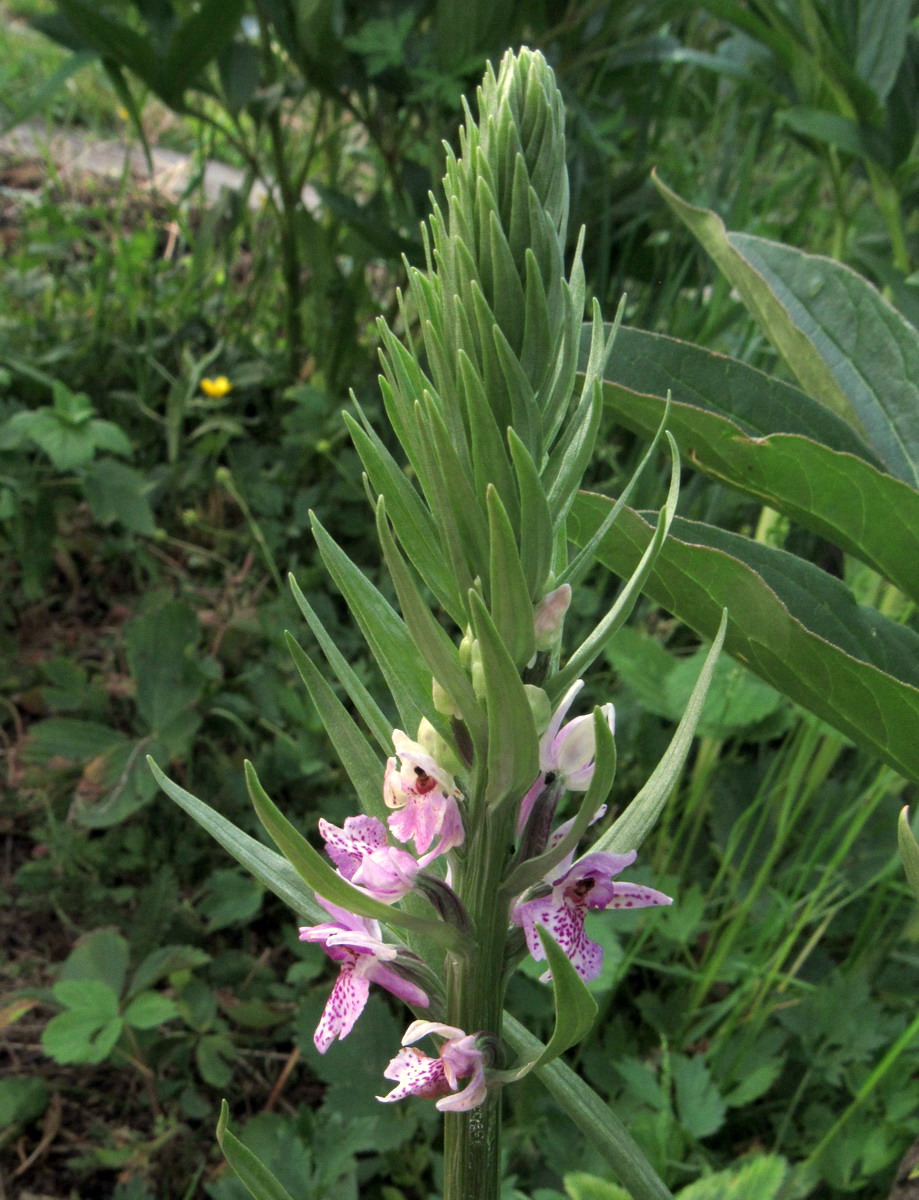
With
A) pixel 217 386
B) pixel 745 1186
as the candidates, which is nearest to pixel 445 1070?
pixel 745 1186

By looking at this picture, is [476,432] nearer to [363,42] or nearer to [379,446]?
[379,446]

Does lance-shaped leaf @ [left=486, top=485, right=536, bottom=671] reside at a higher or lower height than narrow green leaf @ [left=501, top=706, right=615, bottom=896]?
higher

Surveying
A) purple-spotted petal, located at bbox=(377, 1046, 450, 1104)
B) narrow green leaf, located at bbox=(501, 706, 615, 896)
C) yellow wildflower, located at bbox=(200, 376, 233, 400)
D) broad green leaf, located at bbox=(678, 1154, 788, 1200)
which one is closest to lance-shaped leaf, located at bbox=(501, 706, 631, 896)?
narrow green leaf, located at bbox=(501, 706, 615, 896)

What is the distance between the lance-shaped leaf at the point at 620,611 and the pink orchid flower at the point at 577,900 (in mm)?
95

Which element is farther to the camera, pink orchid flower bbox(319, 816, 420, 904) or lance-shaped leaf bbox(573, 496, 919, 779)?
lance-shaped leaf bbox(573, 496, 919, 779)

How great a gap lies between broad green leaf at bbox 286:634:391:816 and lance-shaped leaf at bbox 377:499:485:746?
0.11 metres

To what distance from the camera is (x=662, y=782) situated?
0.60 metres

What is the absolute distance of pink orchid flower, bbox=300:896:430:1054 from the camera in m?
0.61

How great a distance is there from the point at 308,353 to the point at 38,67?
221 centimetres

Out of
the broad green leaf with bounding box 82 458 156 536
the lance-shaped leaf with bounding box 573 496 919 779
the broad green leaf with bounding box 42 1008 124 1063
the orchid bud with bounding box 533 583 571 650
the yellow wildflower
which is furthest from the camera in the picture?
the yellow wildflower

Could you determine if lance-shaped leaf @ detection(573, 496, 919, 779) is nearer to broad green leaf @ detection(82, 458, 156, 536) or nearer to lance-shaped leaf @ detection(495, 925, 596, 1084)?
lance-shaped leaf @ detection(495, 925, 596, 1084)

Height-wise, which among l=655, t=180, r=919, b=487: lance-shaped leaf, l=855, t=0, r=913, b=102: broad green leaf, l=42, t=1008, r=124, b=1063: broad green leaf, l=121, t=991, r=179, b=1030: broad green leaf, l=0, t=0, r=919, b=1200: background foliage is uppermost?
l=855, t=0, r=913, b=102: broad green leaf

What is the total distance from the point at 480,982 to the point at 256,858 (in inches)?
5.7

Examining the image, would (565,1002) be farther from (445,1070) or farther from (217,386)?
(217,386)
